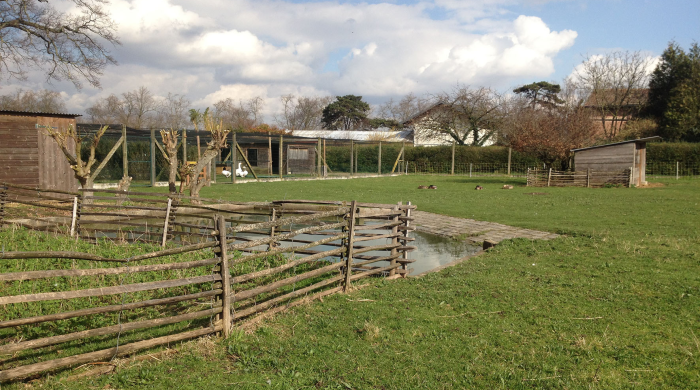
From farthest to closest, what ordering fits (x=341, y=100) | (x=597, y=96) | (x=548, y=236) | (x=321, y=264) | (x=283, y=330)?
1. (x=341, y=100)
2. (x=597, y=96)
3. (x=548, y=236)
4. (x=321, y=264)
5. (x=283, y=330)

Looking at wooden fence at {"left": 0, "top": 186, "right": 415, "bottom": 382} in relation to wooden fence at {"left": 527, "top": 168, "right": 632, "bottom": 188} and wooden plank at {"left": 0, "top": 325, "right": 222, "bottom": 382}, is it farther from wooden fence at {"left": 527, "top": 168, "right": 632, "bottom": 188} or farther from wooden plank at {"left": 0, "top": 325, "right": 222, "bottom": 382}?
wooden fence at {"left": 527, "top": 168, "right": 632, "bottom": 188}

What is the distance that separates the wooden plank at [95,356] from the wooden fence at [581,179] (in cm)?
2359

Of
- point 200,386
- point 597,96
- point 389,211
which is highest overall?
point 597,96

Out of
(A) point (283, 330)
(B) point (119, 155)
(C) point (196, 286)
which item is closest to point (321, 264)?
(C) point (196, 286)

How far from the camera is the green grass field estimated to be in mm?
3803

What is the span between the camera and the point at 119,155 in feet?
82.1

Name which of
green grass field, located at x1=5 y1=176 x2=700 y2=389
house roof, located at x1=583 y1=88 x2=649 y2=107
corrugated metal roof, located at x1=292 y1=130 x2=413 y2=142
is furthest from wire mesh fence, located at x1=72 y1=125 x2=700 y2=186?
green grass field, located at x1=5 y1=176 x2=700 y2=389

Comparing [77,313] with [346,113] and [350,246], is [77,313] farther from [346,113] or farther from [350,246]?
[346,113]

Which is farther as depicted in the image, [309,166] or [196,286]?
[309,166]

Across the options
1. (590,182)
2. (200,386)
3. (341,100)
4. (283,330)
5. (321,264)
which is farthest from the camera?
(341,100)

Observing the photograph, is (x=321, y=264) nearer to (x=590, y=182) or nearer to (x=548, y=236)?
(x=548, y=236)

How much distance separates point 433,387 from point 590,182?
23952 mm

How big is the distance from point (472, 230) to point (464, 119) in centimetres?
3734

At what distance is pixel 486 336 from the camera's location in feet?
15.5
